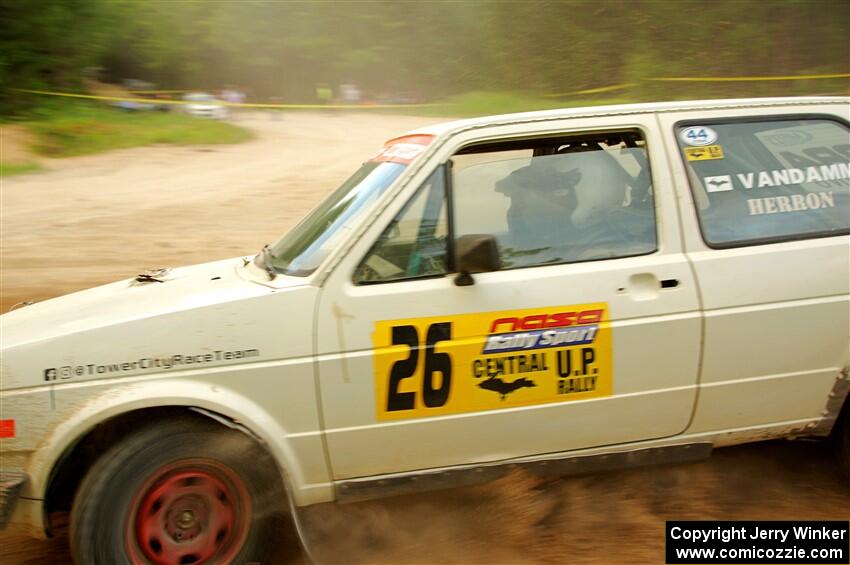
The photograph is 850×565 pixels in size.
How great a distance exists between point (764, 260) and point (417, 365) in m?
1.62

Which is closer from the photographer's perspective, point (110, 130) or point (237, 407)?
point (237, 407)

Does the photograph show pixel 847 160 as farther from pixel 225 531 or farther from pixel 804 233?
pixel 225 531

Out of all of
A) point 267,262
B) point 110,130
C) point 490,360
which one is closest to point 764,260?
point 490,360

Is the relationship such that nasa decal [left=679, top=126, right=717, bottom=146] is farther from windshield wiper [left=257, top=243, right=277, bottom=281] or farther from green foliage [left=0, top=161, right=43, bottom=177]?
green foliage [left=0, top=161, right=43, bottom=177]

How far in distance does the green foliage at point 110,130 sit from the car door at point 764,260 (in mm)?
16257

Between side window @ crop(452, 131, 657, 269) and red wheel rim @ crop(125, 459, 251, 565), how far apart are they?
1.41 meters

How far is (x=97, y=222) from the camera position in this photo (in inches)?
456

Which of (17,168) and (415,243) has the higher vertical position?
(415,243)

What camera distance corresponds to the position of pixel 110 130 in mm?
18969

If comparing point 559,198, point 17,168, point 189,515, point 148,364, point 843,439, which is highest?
point 559,198

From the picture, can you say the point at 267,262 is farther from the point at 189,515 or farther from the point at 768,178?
the point at 768,178

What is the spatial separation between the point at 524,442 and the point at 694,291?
98cm

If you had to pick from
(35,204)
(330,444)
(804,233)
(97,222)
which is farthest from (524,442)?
(35,204)

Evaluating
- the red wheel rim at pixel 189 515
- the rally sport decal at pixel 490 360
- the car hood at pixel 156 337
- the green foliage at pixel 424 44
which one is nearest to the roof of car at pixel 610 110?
the rally sport decal at pixel 490 360
